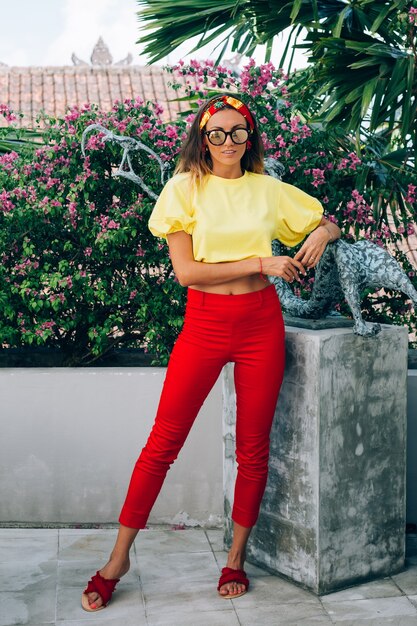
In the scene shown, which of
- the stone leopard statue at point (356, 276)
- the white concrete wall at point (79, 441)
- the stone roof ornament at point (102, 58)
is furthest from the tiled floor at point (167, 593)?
the stone roof ornament at point (102, 58)

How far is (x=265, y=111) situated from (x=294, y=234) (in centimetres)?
162

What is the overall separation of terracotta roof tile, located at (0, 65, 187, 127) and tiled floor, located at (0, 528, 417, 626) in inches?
426

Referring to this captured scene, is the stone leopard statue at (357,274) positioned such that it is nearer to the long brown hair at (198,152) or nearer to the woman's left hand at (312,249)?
the woman's left hand at (312,249)

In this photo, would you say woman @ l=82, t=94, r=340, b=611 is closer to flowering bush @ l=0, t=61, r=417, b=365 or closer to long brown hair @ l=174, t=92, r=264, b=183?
long brown hair @ l=174, t=92, r=264, b=183

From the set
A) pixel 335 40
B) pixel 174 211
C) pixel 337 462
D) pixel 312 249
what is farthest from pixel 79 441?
pixel 335 40

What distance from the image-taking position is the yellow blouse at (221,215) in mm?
3156

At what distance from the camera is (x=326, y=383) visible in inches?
133

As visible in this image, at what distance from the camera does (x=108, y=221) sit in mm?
4543

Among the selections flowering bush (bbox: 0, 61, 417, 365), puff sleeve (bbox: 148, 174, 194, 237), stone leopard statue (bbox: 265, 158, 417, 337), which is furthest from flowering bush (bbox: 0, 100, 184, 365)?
puff sleeve (bbox: 148, 174, 194, 237)

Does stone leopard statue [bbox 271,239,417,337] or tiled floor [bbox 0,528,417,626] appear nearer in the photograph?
tiled floor [bbox 0,528,417,626]

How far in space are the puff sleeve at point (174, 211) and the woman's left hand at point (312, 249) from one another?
40 cm

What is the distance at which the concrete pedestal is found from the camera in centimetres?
342

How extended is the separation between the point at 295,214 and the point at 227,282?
37cm

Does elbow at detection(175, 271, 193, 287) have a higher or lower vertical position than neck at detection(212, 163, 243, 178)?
lower
